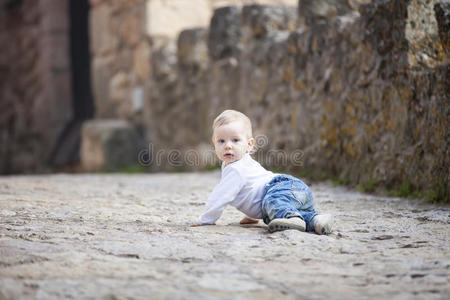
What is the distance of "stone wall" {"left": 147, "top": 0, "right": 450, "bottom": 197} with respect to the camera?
2.89m

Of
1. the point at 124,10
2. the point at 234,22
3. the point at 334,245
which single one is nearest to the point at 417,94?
the point at 334,245

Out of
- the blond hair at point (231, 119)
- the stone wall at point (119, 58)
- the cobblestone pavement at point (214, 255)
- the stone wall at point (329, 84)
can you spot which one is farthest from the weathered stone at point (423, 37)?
the stone wall at point (119, 58)

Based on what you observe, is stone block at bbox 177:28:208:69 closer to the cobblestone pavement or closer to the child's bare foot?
the cobblestone pavement

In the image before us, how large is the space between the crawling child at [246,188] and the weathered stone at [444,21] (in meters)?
1.04

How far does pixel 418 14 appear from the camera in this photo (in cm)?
296

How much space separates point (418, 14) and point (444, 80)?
1.46 feet

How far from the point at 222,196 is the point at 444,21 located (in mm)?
1298

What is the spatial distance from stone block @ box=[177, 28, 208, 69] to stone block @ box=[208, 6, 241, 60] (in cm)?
38

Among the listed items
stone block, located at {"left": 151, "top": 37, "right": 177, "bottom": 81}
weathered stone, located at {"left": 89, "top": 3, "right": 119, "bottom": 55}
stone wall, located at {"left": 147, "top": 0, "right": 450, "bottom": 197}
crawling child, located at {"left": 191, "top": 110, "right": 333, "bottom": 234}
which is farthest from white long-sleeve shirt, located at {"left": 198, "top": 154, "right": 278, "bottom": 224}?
weathered stone, located at {"left": 89, "top": 3, "right": 119, "bottom": 55}

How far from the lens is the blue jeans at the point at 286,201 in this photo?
2199mm

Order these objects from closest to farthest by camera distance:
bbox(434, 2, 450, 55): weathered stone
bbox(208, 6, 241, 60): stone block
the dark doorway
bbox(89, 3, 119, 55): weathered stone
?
bbox(434, 2, 450, 55): weathered stone, bbox(208, 6, 241, 60): stone block, bbox(89, 3, 119, 55): weathered stone, the dark doorway

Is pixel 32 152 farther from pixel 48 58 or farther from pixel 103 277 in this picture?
pixel 103 277

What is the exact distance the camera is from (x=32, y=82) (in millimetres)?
8211

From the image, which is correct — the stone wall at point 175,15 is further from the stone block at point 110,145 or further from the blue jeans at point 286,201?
the blue jeans at point 286,201
